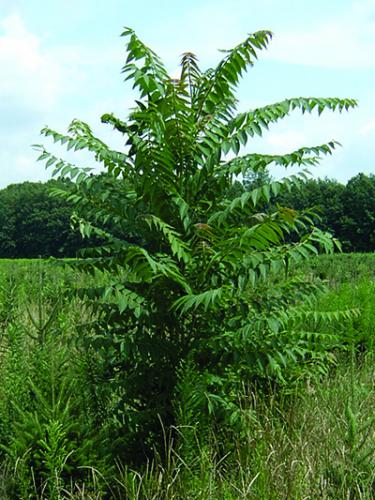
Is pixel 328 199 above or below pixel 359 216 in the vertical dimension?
above

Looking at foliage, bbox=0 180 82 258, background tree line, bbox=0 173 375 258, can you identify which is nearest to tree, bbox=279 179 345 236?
background tree line, bbox=0 173 375 258

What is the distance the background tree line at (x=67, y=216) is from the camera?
59.1 m

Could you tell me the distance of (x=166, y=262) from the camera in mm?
4879

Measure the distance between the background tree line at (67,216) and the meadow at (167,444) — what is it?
4609 cm

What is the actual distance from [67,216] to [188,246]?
205 feet

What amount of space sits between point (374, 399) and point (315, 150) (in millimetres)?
2467

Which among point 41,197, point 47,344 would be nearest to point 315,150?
point 47,344

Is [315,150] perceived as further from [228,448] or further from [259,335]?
[228,448]

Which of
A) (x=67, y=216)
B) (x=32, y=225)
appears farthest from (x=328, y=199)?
(x=32, y=225)

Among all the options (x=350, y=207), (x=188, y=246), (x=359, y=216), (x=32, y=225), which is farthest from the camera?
(x=32, y=225)

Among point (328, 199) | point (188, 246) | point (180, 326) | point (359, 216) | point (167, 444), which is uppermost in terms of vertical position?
point (328, 199)

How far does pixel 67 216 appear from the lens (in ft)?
218

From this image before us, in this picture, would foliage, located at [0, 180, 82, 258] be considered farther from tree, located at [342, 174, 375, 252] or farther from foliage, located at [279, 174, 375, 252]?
tree, located at [342, 174, 375, 252]

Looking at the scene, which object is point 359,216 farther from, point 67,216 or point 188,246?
point 188,246
